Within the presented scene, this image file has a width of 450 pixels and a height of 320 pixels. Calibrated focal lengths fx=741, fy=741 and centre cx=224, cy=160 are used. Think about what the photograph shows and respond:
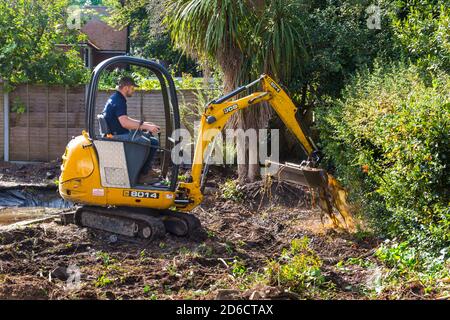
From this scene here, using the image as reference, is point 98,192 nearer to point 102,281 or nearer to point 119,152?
point 119,152

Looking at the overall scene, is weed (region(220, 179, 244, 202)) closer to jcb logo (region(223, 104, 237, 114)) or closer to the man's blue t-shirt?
jcb logo (region(223, 104, 237, 114))

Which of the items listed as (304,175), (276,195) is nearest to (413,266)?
(304,175)

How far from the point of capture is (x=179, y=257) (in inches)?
340

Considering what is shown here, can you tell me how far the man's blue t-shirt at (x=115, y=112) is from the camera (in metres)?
9.77

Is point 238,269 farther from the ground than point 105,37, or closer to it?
closer to it

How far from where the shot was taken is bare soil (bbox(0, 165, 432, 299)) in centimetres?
703

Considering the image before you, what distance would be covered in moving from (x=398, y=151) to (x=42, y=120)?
12.3m

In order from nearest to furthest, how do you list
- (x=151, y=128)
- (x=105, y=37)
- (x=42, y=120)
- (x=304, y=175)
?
1. (x=151, y=128)
2. (x=304, y=175)
3. (x=42, y=120)
4. (x=105, y=37)

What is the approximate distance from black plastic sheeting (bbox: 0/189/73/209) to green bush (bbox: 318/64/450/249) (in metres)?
6.34

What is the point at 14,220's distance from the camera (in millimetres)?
12750

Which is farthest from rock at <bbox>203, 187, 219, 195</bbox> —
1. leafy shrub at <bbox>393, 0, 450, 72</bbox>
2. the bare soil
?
leafy shrub at <bbox>393, 0, 450, 72</bbox>

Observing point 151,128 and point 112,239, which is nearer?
point 151,128

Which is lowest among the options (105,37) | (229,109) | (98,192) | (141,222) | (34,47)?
(141,222)

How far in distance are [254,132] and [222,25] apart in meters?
2.04
